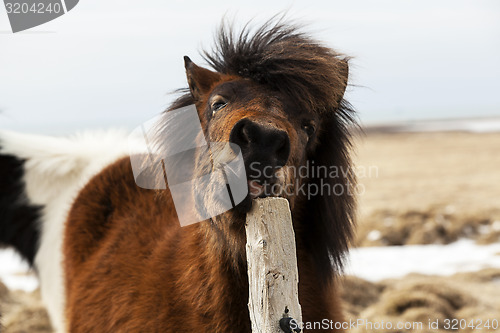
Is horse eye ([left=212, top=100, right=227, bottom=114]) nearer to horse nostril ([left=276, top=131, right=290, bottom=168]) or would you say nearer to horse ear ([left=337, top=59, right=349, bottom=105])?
horse nostril ([left=276, top=131, right=290, bottom=168])

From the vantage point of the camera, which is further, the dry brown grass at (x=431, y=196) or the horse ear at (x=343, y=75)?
the dry brown grass at (x=431, y=196)

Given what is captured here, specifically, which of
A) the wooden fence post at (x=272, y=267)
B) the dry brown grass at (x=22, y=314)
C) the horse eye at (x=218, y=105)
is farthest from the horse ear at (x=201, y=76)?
the dry brown grass at (x=22, y=314)

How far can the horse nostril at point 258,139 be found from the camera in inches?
80.6

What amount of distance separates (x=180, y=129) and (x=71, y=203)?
→ 1.50m

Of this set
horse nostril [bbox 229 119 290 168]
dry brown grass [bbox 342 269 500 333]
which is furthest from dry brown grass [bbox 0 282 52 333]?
horse nostril [bbox 229 119 290 168]

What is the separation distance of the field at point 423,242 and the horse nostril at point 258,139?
130 cm

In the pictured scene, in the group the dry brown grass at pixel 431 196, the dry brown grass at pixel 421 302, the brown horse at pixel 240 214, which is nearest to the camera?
the brown horse at pixel 240 214

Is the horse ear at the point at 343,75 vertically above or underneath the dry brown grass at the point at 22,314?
above

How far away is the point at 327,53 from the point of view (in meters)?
2.79

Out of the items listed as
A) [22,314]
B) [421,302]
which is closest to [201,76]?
[421,302]

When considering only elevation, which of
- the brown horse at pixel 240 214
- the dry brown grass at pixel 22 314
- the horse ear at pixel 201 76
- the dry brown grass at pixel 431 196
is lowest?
the dry brown grass at pixel 431 196

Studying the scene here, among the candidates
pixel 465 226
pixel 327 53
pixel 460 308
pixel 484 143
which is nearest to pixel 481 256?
pixel 465 226

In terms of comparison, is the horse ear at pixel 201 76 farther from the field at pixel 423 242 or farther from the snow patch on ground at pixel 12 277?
the snow patch on ground at pixel 12 277

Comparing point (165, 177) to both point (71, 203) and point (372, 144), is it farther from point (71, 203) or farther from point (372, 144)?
point (372, 144)
